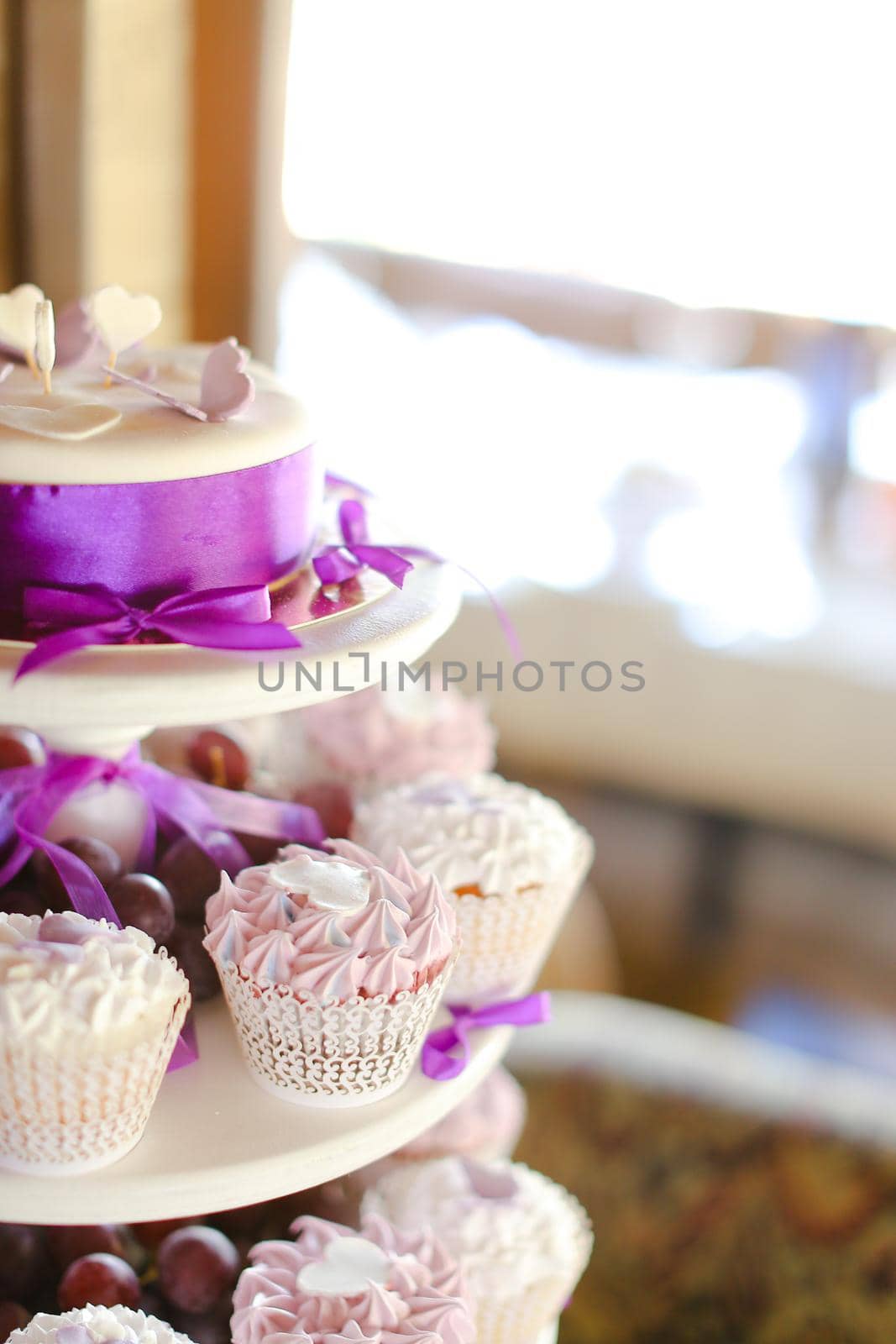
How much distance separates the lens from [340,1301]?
0.92 metres

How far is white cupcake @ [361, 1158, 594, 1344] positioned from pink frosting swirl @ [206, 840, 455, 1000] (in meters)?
0.27

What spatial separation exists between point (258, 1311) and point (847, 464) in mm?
2739

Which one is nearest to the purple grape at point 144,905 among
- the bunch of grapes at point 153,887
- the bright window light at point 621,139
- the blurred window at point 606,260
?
the bunch of grapes at point 153,887

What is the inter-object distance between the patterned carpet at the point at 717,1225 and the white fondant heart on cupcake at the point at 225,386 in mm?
1379

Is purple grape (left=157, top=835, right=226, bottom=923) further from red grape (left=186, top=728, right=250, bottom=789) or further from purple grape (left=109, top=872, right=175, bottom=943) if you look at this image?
red grape (left=186, top=728, right=250, bottom=789)

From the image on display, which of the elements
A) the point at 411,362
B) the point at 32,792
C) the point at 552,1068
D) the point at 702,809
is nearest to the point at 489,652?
the point at 702,809

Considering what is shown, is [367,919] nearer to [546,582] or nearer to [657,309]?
[546,582]

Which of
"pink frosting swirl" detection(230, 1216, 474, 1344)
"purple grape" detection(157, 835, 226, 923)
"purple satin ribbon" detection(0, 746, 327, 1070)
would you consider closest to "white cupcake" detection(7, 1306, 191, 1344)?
"pink frosting swirl" detection(230, 1216, 474, 1344)

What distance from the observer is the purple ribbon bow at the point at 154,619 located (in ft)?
2.73

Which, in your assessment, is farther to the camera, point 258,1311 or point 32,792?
point 32,792

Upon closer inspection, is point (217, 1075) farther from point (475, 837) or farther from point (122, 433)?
point (122, 433)

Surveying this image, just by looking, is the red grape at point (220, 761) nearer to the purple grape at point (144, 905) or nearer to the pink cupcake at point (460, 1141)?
the purple grape at point (144, 905)

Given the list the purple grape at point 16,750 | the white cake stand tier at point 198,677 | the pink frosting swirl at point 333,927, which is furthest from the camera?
the purple grape at point 16,750

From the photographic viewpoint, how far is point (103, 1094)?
0.83m
